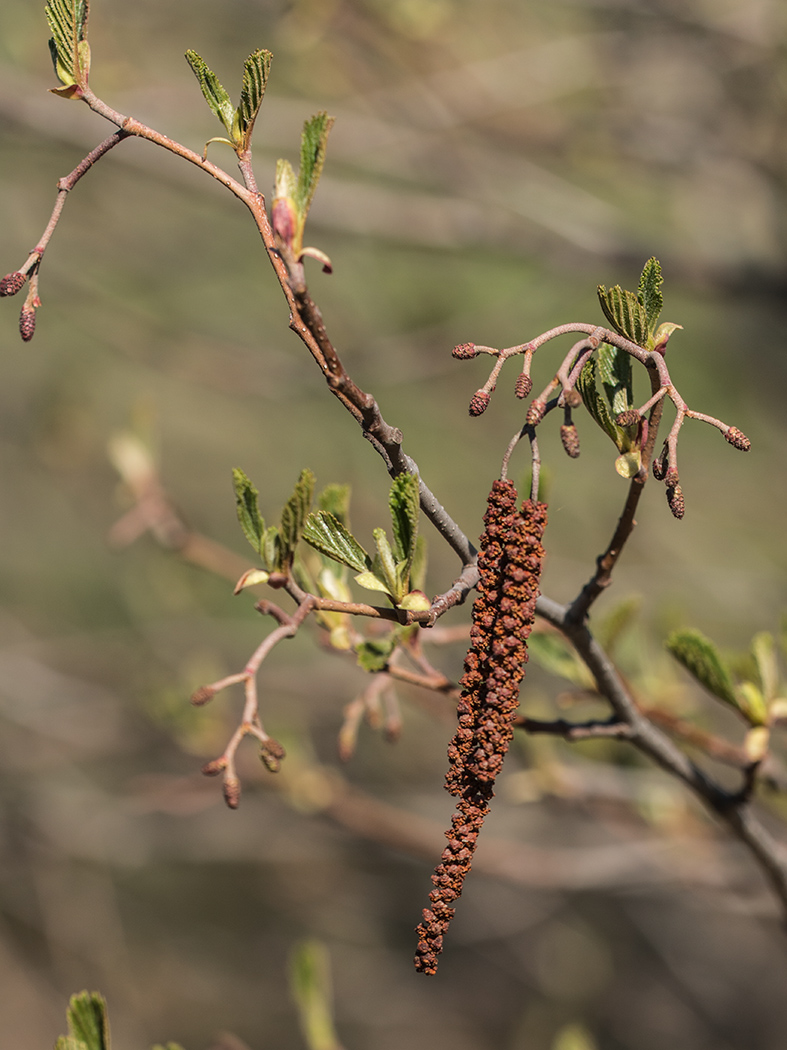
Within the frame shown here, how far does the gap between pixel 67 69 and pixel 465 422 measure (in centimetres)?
264

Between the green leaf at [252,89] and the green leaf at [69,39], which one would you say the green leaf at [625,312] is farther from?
the green leaf at [69,39]

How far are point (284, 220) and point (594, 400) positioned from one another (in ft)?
0.89

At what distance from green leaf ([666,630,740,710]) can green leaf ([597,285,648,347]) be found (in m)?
0.35

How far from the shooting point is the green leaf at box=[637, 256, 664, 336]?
68cm

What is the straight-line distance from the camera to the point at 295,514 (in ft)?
2.35

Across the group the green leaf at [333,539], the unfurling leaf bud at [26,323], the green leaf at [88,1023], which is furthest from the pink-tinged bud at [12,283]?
the green leaf at [88,1023]

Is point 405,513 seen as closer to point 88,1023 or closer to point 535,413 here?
point 535,413

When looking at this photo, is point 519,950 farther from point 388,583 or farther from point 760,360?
point 388,583

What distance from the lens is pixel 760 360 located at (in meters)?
3.24

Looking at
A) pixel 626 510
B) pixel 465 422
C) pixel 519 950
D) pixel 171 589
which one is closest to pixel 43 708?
pixel 171 589

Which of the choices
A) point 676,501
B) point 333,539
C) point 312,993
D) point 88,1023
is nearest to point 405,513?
point 333,539

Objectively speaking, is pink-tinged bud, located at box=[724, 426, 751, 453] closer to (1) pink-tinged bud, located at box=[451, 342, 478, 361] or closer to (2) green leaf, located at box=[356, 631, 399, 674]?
(1) pink-tinged bud, located at box=[451, 342, 478, 361]

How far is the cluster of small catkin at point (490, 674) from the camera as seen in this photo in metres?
0.65

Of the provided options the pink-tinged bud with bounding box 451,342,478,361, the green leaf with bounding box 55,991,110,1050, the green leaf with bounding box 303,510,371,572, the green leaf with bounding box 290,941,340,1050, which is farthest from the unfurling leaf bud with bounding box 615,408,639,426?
the green leaf with bounding box 290,941,340,1050
